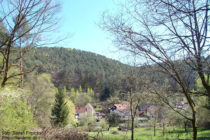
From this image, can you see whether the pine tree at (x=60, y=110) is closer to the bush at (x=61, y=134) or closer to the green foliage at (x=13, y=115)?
the bush at (x=61, y=134)

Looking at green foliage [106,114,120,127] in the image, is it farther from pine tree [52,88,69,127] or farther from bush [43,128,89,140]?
bush [43,128,89,140]

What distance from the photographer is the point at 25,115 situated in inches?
338

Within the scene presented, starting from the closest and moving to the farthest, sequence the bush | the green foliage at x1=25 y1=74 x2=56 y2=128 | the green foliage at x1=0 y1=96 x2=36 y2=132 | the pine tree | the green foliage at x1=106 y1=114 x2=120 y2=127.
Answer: the green foliage at x1=0 y1=96 x2=36 y2=132 < the bush < the green foliage at x1=25 y1=74 x2=56 y2=128 < the pine tree < the green foliage at x1=106 y1=114 x2=120 y2=127

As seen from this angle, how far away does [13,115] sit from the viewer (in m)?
8.02

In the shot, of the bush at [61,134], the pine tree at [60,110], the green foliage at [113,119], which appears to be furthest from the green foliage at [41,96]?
the bush at [61,134]

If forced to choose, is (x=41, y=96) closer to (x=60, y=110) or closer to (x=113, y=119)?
(x=60, y=110)

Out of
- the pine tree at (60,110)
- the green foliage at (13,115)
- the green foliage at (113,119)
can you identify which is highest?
the green foliage at (13,115)

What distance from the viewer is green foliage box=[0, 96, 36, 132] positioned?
7.55 metres

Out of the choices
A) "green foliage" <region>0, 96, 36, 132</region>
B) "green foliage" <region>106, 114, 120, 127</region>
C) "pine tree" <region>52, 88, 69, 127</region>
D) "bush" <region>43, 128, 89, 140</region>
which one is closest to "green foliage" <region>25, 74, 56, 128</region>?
"pine tree" <region>52, 88, 69, 127</region>

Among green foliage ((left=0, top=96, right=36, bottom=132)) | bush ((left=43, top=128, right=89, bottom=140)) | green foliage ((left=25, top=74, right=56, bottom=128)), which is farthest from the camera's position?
green foliage ((left=25, top=74, right=56, bottom=128))

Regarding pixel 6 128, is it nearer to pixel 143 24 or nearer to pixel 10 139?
pixel 10 139

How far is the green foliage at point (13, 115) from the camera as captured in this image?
755 cm

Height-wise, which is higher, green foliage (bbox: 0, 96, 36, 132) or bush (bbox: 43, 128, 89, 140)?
→ green foliage (bbox: 0, 96, 36, 132)

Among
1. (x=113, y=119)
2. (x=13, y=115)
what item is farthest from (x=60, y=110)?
(x=13, y=115)
